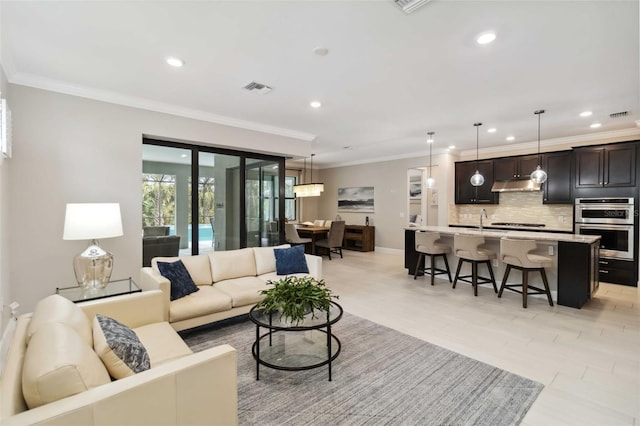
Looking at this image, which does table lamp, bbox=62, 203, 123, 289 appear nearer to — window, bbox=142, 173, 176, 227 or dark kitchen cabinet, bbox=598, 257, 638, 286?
window, bbox=142, 173, 176, 227

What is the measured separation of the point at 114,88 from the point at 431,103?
387cm

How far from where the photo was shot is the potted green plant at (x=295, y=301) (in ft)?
7.92

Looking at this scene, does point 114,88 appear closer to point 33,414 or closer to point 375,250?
point 33,414

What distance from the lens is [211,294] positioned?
3264 mm

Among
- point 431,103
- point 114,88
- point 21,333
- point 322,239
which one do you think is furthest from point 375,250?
point 21,333

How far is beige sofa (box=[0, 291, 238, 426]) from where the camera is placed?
1.16 meters

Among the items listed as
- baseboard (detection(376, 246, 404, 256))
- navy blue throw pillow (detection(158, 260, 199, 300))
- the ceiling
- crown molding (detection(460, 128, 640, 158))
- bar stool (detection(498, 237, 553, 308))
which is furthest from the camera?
baseboard (detection(376, 246, 404, 256))

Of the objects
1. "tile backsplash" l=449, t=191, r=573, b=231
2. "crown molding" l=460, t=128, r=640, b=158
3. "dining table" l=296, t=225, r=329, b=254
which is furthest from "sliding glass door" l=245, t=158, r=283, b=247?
"crown molding" l=460, t=128, r=640, b=158

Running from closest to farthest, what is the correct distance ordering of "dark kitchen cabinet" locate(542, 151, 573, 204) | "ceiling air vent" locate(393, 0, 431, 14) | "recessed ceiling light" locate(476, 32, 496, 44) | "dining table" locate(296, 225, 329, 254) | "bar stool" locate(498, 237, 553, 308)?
"ceiling air vent" locate(393, 0, 431, 14)
"recessed ceiling light" locate(476, 32, 496, 44)
"bar stool" locate(498, 237, 553, 308)
"dark kitchen cabinet" locate(542, 151, 573, 204)
"dining table" locate(296, 225, 329, 254)

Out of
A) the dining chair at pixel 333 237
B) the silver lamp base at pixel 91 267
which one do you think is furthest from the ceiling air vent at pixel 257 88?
the dining chair at pixel 333 237

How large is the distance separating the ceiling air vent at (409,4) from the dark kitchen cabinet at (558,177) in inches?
222

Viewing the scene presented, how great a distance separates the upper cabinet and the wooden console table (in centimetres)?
480

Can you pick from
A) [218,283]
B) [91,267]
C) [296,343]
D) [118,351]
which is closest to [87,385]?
[118,351]

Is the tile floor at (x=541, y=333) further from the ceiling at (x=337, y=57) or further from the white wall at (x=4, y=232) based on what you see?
the white wall at (x=4, y=232)
